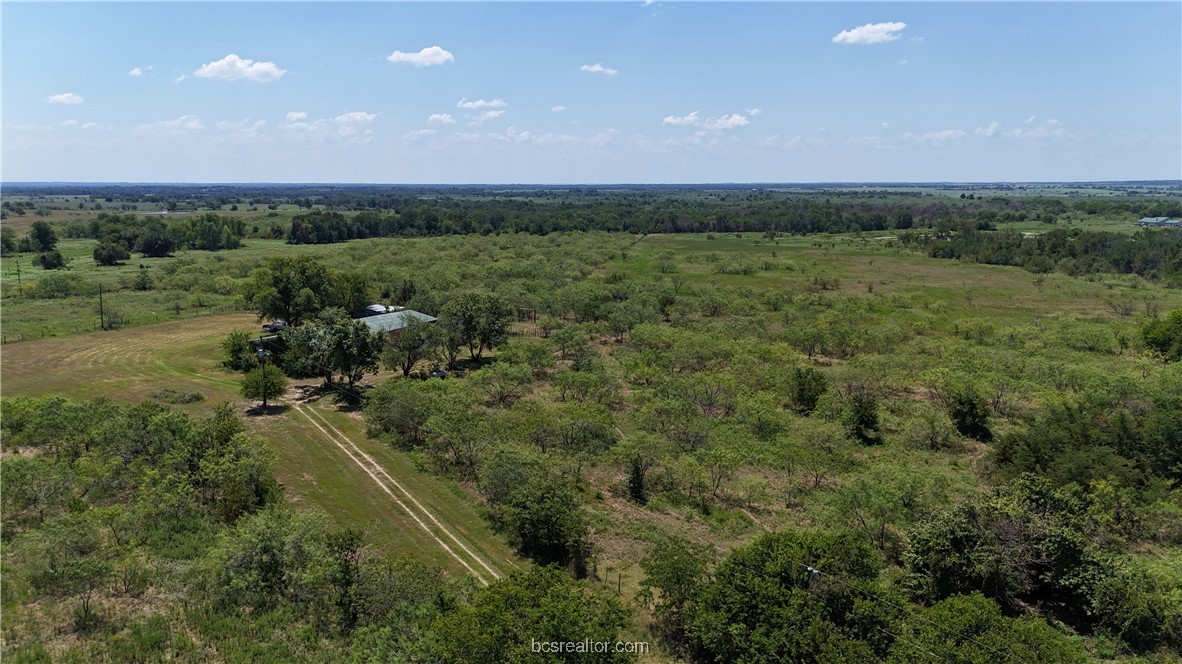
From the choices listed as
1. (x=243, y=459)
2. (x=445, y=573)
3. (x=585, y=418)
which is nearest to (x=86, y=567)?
(x=243, y=459)

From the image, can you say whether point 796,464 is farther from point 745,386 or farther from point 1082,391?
point 1082,391

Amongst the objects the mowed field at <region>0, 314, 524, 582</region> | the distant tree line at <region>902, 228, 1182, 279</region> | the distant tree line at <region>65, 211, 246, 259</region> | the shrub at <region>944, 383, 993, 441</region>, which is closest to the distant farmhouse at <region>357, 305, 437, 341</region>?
the mowed field at <region>0, 314, 524, 582</region>

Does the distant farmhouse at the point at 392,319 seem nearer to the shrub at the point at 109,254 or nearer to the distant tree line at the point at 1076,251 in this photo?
the shrub at the point at 109,254

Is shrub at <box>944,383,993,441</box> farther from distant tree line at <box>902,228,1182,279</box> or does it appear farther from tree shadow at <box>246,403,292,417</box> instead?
distant tree line at <box>902,228,1182,279</box>

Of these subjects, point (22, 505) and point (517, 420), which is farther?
point (517, 420)

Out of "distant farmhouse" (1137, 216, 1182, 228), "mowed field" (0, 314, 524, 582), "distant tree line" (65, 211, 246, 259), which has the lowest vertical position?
"mowed field" (0, 314, 524, 582)

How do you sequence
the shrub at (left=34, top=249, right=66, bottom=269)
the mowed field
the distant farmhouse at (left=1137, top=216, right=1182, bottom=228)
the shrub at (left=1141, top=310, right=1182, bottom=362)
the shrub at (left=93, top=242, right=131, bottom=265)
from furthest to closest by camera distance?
the distant farmhouse at (left=1137, top=216, right=1182, bottom=228)
the shrub at (left=93, top=242, right=131, bottom=265)
the shrub at (left=34, top=249, right=66, bottom=269)
the shrub at (left=1141, top=310, right=1182, bottom=362)
the mowed field
